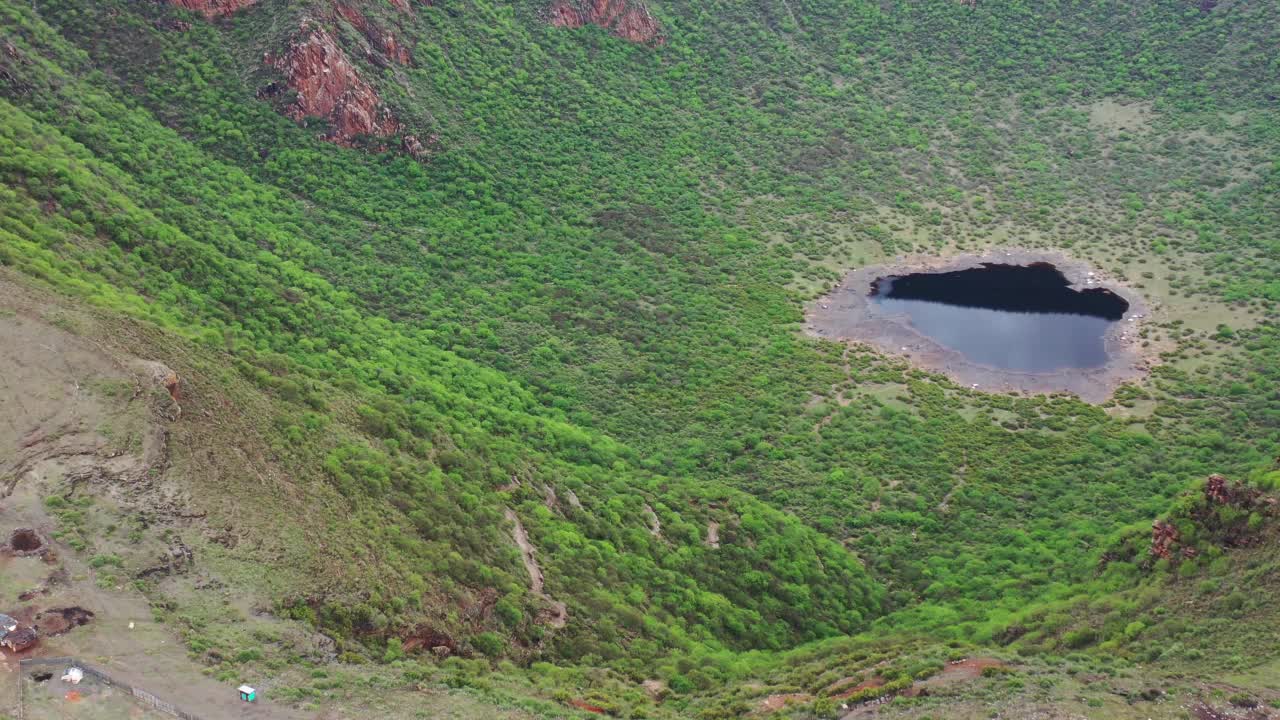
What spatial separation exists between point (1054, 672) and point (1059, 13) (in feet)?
358

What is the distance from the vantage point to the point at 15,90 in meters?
77.1

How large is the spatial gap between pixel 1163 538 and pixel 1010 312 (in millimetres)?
45005

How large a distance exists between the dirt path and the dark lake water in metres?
48.3

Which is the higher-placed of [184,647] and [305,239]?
[305,239]

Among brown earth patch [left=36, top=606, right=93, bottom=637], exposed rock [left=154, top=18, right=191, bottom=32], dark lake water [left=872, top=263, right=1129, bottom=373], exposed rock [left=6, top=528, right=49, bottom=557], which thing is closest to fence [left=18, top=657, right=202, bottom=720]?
brown earth patch [left=36, top=606, right=93, bottom=637]

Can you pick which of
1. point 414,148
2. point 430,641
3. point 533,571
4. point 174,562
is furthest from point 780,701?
point 414,148

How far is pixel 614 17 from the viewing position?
118 metres

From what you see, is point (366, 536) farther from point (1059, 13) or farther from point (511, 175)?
point (1059, 13)

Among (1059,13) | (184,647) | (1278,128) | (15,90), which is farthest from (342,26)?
(1278,128)

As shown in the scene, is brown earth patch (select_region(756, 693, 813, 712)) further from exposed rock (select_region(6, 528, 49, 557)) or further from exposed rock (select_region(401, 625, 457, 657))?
exposed rock (select_region(6, 528, 49, 557))

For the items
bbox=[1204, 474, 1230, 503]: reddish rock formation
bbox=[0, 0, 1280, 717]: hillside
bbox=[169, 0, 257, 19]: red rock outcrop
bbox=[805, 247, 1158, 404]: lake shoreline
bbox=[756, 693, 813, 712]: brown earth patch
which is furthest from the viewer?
bbox=[169, 0, 257, 19]: red rock outcrop

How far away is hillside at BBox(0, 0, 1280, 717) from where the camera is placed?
Answer: 44.7m

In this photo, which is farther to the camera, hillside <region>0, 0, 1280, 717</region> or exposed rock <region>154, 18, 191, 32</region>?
exposed rock <region>154, 18, 191, 32</region>

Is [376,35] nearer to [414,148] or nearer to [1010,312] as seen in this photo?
[414,148]
